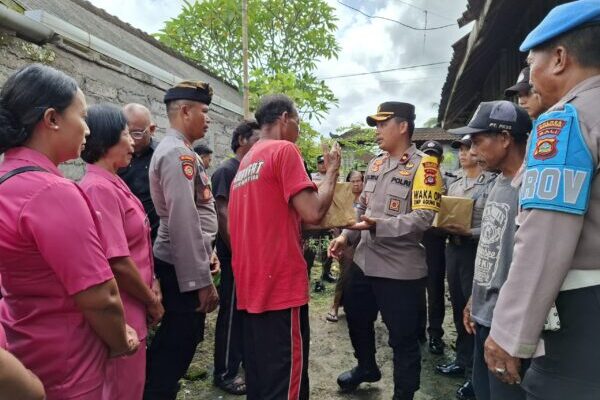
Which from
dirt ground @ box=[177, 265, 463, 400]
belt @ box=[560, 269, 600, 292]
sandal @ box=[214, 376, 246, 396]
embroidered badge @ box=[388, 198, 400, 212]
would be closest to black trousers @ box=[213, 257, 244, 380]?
sandal @ box=[214, 376, 246, 396]

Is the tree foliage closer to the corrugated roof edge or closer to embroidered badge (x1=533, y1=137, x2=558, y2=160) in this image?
the corrugated roof edge

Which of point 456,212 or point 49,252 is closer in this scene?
point 49,252

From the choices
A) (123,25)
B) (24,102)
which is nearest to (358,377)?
(24,102)

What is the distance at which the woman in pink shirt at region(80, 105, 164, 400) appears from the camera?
1578mm

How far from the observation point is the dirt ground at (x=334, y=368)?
9.75ft

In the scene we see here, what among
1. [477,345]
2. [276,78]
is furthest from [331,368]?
[276,78]

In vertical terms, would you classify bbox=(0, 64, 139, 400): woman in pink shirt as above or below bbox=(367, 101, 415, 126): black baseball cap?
below

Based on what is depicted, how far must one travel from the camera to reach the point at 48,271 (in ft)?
3.90

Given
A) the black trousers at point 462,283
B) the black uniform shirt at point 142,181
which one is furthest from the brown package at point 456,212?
the black uniform shirt at point 142,181

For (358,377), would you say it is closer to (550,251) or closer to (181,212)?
(181,212)

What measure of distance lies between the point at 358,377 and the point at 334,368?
0.46 m

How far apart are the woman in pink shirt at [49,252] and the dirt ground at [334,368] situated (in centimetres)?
195

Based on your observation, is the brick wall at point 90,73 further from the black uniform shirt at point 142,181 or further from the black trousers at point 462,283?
the black trousers at point 462,283

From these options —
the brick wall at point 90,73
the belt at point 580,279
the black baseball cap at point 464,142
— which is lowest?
the belt at point 580,279
